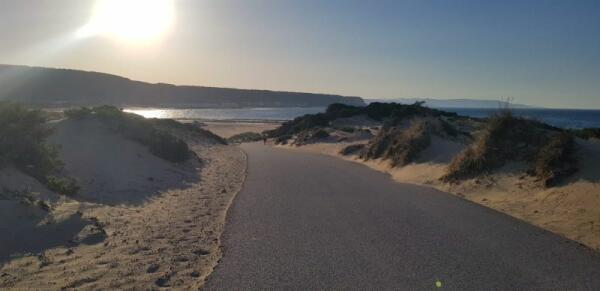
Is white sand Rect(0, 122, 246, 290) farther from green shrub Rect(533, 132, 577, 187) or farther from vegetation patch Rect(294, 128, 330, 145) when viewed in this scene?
vegetation patch Rect(294, 128, 330, 145)

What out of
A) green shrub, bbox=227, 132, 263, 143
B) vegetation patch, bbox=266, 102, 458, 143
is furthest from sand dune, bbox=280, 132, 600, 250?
green shrub, bbox=227, 132, 263, 143

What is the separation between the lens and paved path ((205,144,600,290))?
6.70m

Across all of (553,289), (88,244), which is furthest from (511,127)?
(88,244)

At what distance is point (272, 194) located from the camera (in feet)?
48.0

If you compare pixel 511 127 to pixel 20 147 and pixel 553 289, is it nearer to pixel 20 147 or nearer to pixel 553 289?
pixel 553 289

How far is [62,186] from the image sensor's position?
1156cm

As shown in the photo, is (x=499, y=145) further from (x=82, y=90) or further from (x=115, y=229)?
(x=82, y=90)

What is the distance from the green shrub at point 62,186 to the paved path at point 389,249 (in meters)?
3.65

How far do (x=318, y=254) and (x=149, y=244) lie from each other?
2.82 m

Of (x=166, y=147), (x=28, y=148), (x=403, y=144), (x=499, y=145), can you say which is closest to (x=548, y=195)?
(x=499, y=145)

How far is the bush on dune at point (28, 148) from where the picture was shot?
11.5 meters

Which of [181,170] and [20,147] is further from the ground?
[20,147]

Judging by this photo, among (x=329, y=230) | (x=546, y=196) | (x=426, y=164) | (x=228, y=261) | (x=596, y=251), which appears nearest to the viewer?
(x=228, y=261)

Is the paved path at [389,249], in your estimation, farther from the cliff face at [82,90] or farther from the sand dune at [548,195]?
the cliff face at [82,90]
